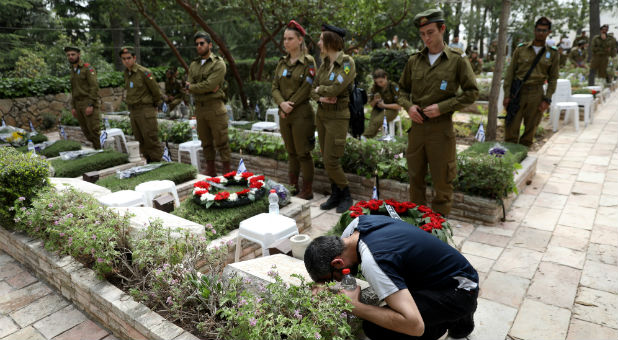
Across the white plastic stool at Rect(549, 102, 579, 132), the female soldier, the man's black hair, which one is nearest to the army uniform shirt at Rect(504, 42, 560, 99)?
the female soldier

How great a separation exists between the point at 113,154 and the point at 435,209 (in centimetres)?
492

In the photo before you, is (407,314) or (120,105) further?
(120,105)

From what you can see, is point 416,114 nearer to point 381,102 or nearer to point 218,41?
point 381,102

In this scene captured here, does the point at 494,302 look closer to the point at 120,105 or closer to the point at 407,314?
the point at 407,314

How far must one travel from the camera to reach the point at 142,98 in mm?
6094

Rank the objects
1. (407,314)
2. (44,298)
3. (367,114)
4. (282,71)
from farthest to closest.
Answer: (367,114) → (282,71) → (44,298) → (407,314)

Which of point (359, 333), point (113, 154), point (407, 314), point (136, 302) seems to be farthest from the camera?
point (113, 154)

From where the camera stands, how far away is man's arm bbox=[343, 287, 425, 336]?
172 cm

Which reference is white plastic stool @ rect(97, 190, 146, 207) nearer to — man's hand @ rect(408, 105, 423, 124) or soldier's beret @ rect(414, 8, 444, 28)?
man's hand @ rect(408, 105, 423, 124)

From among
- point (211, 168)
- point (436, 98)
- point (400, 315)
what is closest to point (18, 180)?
point (211, 168)

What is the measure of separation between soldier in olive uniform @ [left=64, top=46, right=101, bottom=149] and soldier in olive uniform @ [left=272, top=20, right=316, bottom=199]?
416 cm

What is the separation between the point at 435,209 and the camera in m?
3.87

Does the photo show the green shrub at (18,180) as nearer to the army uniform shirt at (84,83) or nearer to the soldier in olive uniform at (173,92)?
the army uniform shirt at (84,83)

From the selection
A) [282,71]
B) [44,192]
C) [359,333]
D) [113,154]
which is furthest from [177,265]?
[113,154]
